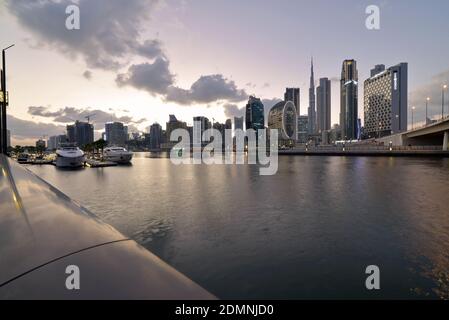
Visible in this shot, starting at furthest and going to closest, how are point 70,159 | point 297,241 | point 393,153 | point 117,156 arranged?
point 393,153 < point 117,156 < point 70,159 < point 297,241

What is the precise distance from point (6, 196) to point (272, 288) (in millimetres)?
5925

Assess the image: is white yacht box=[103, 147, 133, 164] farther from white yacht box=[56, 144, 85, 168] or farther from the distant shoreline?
the distant shoreline

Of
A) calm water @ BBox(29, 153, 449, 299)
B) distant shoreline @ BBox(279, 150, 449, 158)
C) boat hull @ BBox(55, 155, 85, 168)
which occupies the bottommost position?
calm water @ BBox(29, 153, 449, 299)

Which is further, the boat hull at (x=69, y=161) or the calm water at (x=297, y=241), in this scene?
the boat hull at (x=69, y=161)

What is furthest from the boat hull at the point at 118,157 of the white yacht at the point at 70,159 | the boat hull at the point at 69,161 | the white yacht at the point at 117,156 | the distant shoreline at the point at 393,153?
the distant shoreline at the point at 393,153

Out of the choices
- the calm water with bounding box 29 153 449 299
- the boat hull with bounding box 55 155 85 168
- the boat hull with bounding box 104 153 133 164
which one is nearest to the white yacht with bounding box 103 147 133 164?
the boat hull with bounding box 104 153 133 164

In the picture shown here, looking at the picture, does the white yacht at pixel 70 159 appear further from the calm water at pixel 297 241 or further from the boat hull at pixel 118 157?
the calm water at pixel 297 241

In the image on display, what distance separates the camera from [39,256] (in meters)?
2.60

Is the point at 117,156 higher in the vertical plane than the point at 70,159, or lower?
higher

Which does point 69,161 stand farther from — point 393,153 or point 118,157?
point 393,153

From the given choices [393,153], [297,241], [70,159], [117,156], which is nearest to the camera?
[297,241]

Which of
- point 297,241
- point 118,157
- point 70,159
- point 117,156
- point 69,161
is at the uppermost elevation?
point 117,156

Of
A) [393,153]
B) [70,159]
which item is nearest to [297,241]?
[70,159]

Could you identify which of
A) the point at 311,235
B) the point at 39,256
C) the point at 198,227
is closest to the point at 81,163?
the point at 198,227
